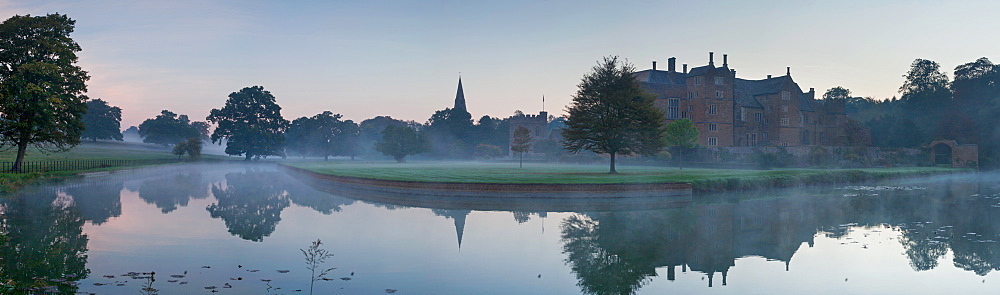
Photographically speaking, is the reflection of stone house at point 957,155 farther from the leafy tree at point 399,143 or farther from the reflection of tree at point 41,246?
the reflection of tree at point 41,246

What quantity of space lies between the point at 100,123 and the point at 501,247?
136 meters

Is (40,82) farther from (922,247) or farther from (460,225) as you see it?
(922,247)

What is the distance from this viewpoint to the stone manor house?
80062mm

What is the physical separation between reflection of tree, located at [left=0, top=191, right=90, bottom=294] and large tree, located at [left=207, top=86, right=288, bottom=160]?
70.7m

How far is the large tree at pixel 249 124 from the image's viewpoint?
92812 millimetres

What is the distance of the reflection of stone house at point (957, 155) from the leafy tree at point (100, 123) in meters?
135

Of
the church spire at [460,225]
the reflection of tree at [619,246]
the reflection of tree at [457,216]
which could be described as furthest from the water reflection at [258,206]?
the reflection of tree at [619,246]

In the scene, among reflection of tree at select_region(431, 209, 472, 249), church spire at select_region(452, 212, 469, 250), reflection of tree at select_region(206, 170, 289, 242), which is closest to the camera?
church spire at select_region(452, 212, 469, 250)

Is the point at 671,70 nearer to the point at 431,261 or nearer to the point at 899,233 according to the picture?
the point at 899,233

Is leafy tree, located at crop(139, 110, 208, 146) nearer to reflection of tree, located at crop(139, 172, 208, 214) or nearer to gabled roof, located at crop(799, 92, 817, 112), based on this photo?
reflection of tree, located at crop(139, 172, 208, 214)

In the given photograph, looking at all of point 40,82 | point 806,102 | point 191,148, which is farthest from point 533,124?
point 40,82

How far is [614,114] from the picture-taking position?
140 ft

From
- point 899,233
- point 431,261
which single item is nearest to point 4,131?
point 431,261

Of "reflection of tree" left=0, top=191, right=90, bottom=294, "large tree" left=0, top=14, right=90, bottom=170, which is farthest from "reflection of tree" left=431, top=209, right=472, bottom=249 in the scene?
"large tree" left=0, top=14, right=90, bottom=170
